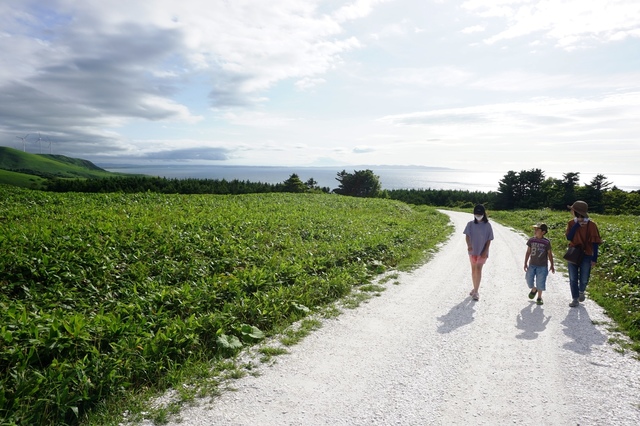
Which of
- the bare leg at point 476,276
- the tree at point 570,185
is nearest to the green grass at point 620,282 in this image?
the bare leg at point 476,276

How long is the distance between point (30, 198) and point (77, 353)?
17159 millimetres

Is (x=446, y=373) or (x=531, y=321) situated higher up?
(x=531, y=321)

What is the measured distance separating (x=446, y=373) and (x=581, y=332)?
391 cm

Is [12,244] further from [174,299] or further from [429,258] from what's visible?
[429,258]

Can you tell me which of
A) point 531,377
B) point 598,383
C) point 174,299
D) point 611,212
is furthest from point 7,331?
point 611,212

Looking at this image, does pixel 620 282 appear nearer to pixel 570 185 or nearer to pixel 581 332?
pixel 581 332

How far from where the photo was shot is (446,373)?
5.82 m

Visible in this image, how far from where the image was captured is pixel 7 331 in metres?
5.58

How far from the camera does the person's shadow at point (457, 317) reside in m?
7.75

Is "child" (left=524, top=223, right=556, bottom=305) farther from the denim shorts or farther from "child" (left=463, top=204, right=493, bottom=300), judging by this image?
the denim shorts

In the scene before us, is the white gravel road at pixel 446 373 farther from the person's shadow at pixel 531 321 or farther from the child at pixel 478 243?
the child at pixel 478 243

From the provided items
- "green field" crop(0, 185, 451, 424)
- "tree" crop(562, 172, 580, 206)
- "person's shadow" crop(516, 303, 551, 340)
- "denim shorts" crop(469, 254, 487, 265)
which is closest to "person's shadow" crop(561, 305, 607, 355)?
"person's shadow" crop(516, 303, 551, 340)

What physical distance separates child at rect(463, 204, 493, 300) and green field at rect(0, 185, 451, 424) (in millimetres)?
3442

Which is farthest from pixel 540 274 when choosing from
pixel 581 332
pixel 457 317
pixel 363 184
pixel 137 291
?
pixel 363 184
